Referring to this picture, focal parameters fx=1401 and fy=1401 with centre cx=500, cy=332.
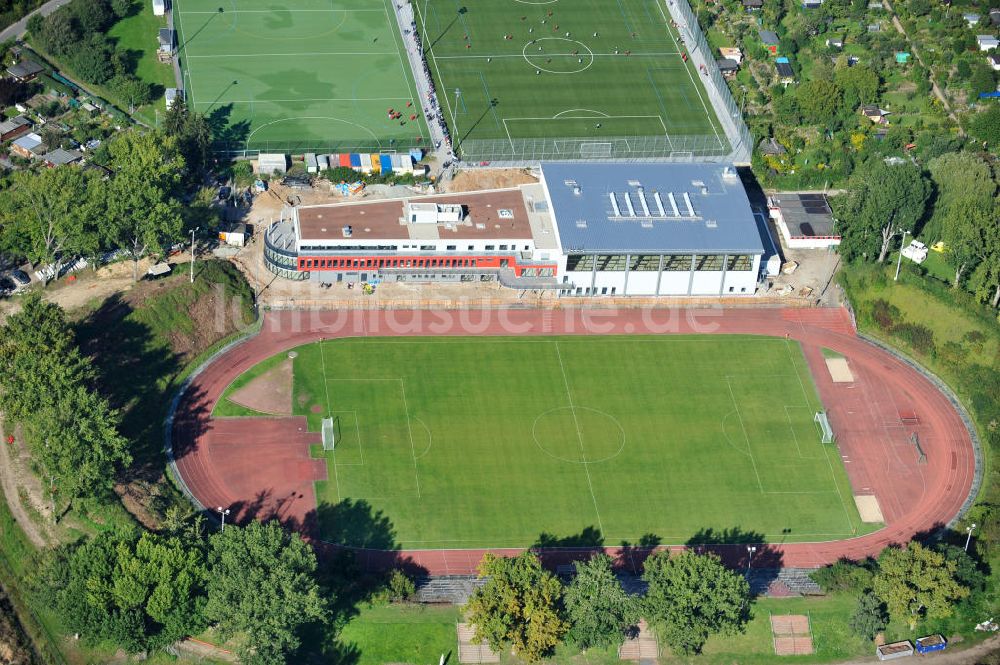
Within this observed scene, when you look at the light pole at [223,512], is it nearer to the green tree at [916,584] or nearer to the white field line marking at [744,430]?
the white field line marking at [744,430]

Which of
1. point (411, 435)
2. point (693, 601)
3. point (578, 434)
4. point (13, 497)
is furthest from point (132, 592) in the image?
point (693, 601)

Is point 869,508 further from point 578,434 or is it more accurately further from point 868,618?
point 578,434

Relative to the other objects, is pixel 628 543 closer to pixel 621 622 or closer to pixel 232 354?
pixel 621 622

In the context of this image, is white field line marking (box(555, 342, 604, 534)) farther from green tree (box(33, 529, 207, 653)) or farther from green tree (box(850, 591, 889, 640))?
green tree (box(33, 529, 207, 653))

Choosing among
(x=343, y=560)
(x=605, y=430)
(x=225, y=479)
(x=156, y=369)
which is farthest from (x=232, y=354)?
(x=605, y=430)

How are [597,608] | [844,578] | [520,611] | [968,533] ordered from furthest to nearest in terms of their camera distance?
[968,533]
[844,578]
[597,608]
[520,611]

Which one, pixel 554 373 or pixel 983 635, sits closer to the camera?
pixel 983 635
